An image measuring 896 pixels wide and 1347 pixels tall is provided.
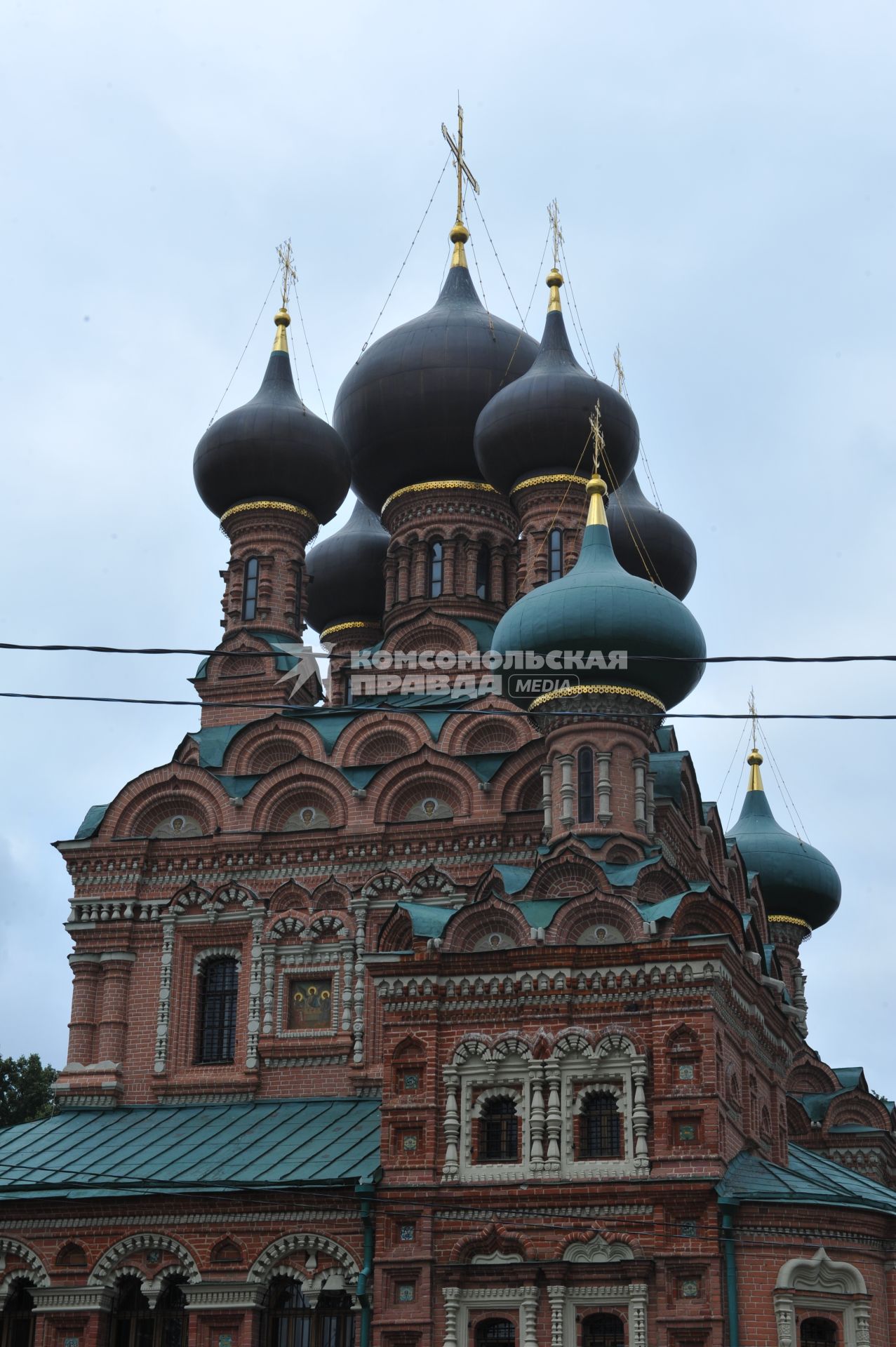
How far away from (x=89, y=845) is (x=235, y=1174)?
5.11 meters

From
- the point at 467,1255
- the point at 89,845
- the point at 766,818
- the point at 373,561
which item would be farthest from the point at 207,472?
the point at 467,1255

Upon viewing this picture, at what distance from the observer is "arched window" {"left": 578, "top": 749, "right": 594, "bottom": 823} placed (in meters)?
18.6

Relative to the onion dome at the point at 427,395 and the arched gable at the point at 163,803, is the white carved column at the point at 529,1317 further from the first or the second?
the onion dome at the point at 427,395

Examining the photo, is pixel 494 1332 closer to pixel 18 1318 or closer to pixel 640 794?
pixel 18 1318

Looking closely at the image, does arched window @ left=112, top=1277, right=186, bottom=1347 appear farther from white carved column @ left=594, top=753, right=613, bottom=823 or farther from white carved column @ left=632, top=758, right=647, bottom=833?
white carved column @ left=632, top=758, right=647, bottom=833

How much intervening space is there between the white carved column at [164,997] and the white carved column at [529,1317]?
5647 mm

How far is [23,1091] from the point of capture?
3050 centimetres

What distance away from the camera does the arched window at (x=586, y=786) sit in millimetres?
18609

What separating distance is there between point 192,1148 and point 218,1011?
2167 millimetres

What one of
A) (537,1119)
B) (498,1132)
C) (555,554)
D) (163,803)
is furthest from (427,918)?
(555,554)

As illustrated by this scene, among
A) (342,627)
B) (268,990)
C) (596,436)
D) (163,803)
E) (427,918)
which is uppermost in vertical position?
(342,627)

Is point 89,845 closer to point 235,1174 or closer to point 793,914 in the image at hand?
point 235,1174

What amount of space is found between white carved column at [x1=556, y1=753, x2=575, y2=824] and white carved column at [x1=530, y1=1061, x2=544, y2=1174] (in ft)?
9.94

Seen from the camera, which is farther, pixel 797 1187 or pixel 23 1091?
pixel 23 1091
